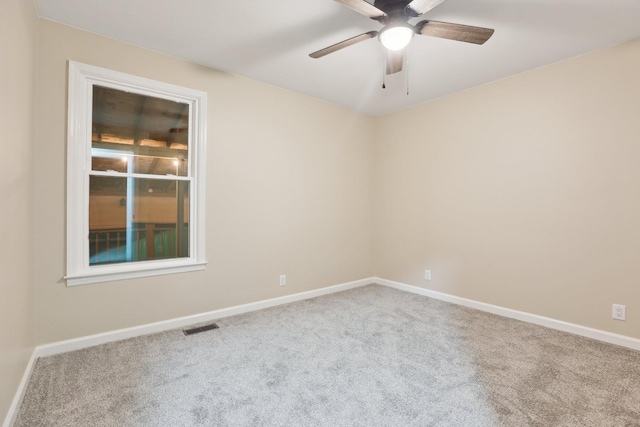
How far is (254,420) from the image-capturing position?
164cm

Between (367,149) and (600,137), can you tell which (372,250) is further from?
(600,137)

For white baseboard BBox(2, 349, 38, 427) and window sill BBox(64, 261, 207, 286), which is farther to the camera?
window sill BBox(64, 261, 207, 286)

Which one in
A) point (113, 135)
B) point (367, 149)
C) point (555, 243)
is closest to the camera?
point (113, 135)

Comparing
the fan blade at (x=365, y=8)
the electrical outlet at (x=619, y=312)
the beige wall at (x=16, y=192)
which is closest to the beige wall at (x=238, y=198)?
the beige wall at (x=16, y=192)

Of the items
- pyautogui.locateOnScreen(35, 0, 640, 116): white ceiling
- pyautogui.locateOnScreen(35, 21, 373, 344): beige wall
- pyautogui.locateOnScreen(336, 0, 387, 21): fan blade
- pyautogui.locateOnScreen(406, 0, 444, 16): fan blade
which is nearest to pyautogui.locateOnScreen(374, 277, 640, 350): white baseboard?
pyautogui.locateOnScreen(35, 21, 373, 344): beige wall

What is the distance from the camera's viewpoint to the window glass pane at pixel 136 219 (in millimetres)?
2592

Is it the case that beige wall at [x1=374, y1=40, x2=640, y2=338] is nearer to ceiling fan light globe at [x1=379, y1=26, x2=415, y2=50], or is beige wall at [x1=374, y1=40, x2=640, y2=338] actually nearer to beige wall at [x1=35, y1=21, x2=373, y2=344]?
beige wall at [x1=35, y1=21, x2=373, y2=344]

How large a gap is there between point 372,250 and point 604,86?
3110mm

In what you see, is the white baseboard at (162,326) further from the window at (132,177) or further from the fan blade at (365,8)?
the fan blade at (365,8)

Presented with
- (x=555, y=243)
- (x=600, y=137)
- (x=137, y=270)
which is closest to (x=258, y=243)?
(x=137, y=270)

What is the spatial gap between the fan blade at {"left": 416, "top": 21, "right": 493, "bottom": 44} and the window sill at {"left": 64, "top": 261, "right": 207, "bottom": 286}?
2.74m

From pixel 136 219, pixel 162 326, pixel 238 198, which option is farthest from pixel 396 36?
pixel 162 326

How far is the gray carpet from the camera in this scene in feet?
5.49

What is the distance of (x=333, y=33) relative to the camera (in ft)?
8.05
